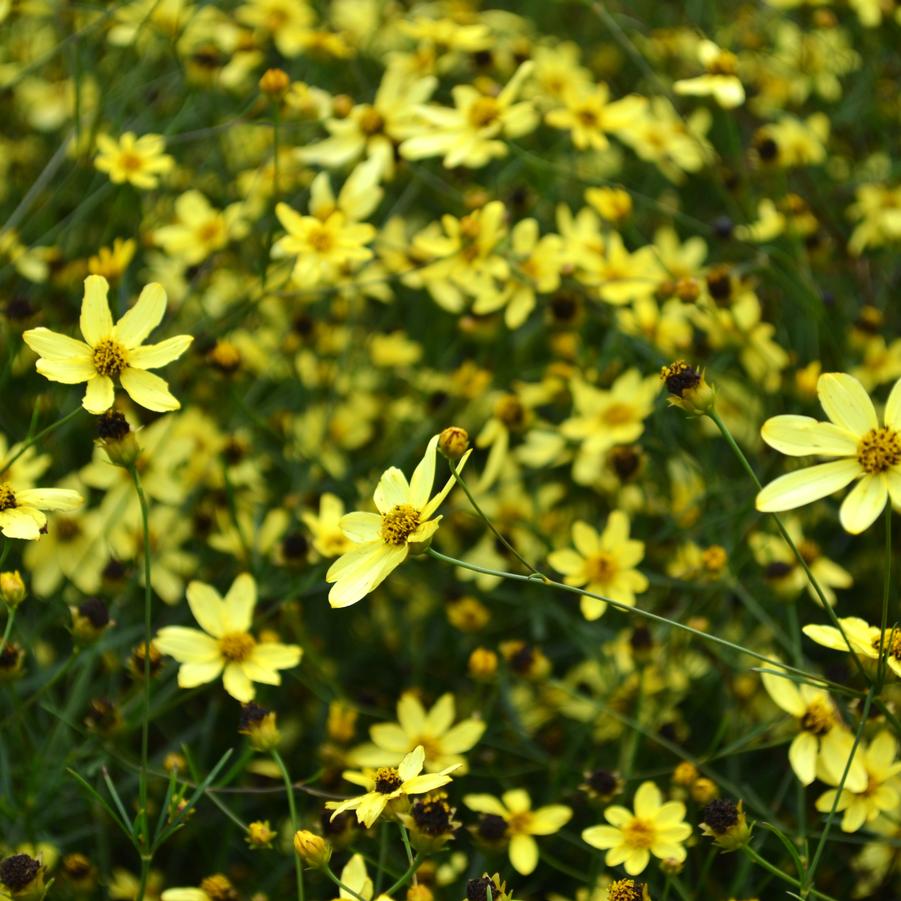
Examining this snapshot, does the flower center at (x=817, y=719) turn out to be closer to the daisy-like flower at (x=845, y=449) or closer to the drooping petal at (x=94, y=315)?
the daisy-like flower at (x=845, y=449)

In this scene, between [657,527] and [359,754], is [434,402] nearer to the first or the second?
[657,527]

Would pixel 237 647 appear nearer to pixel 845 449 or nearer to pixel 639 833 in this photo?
pixel 639 833

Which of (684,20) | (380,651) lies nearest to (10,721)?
(380,651)

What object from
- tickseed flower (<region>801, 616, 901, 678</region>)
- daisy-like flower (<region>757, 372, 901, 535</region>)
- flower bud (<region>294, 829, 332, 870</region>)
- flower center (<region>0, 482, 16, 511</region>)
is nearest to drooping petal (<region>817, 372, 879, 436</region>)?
daisy-like flower (<region>757, 372, 901, 535</region>)

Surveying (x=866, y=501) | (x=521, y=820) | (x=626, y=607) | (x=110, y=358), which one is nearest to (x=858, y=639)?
(x=866, y=501)

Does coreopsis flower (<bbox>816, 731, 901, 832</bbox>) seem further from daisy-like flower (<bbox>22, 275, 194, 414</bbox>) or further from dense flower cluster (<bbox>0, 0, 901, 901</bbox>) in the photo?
daisy-like flower (<bbox>22, 275, 194, 414</bbox>)
